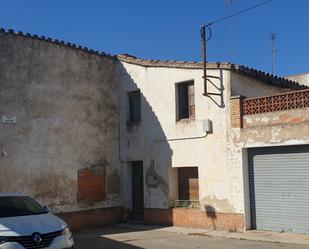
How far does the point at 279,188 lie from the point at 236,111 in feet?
8.40

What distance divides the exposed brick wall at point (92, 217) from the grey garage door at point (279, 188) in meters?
5.45

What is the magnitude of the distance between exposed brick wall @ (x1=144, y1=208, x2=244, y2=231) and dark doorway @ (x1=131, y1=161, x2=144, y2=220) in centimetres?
75

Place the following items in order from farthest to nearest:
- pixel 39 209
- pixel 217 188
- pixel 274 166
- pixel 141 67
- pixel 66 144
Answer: pixel 141 67
pixel 66 144
pixel 217 188
pixel 274 166
pixel 39 209

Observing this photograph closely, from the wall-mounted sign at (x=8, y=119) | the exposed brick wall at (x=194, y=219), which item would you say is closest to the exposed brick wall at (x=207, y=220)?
the exposed brick wall at (x=194, y=219)

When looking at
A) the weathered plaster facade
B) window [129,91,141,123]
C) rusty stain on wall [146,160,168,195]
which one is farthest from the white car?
window [129,91,141,123]

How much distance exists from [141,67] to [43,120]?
162 inches

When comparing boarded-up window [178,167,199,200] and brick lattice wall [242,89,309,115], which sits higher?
brick lattice wall [242,89,309,115]

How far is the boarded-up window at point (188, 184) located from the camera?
50.2ft

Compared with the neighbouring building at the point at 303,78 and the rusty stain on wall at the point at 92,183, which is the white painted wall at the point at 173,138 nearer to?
the rusty stain on wall at the point at 92,183

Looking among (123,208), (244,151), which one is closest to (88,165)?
(123,208)

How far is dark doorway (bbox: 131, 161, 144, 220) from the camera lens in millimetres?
17031

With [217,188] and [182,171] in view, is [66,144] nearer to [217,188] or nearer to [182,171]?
[182,171]

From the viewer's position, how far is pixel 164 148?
52.3ft

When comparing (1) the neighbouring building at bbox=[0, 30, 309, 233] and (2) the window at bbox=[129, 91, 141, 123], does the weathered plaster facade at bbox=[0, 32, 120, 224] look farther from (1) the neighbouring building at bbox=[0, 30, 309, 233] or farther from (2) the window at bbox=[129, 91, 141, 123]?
(2) the window at bbox=[129, 91, 141, 123]
